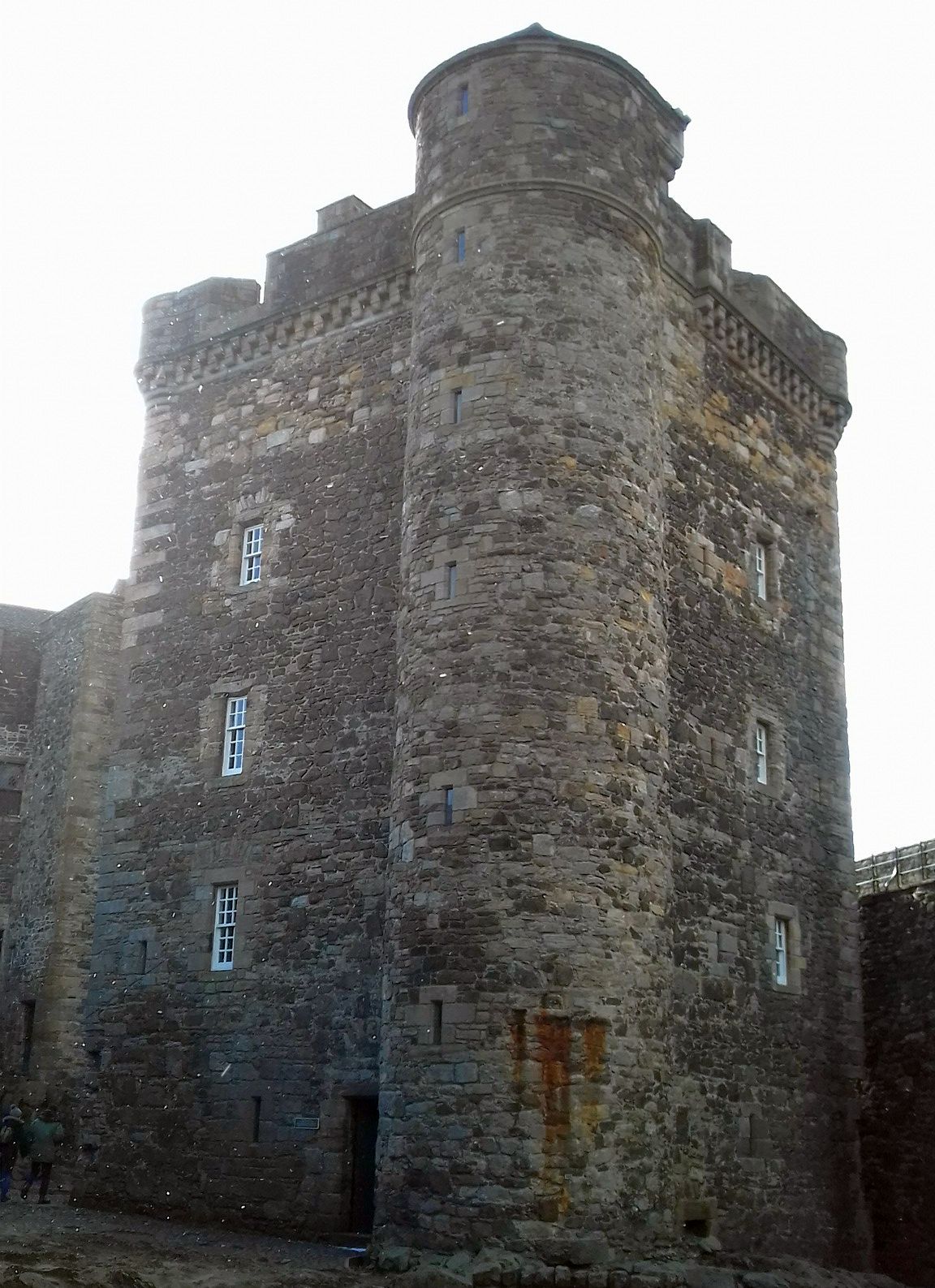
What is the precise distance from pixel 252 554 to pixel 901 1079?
36.8 feet

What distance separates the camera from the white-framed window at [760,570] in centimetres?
1973

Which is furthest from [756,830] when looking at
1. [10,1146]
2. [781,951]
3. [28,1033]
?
[28,1033]

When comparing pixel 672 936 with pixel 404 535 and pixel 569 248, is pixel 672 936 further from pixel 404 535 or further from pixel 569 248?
pixel 569 248

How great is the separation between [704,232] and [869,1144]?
1248 cm

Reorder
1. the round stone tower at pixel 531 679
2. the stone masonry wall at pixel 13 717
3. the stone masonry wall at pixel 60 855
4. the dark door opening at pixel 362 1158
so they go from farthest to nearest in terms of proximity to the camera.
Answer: the stone masonry wall at pixel 13 717 → the stone masonry wall at pixel 60 855 → the dark door opening at pixel 362 1158 → the round stone tower at pixel 531 679

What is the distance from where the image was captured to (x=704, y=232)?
772 inches

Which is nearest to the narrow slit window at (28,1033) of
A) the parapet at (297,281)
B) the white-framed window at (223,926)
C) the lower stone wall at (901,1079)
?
the white-framed window at (223,926)

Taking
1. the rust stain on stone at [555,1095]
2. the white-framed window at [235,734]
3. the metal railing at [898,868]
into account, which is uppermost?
the white-framed window at [235,734]

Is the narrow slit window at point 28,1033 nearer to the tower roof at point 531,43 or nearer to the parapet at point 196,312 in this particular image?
the parapet at point 196,312

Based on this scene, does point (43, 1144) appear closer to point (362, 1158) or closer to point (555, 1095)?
point (362, 1158)

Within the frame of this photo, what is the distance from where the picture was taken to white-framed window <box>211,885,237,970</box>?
58.2 feet

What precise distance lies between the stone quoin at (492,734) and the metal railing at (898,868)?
2.14m

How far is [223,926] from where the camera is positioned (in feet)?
58.7

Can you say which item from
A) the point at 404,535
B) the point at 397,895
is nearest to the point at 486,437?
the point at 404,535
